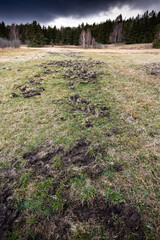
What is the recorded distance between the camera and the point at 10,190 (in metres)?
2.76

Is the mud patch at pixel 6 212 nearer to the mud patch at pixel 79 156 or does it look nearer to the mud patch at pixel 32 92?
the mud patch at pixel 79 156

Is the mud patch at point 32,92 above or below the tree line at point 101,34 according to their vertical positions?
below

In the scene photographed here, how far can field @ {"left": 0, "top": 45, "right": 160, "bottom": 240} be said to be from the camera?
217 cm

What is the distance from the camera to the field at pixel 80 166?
85.4 inches

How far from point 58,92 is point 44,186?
5350mm

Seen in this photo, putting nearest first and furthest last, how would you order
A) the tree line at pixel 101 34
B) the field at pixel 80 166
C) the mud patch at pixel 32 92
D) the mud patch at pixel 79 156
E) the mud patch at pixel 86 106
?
the field at pixel 80 166 < the mud patch at pixel 79 156 < the mud patch at pixel 86 106 < the mud patch at pixel 32 92 < the tree line at pixel 101 34

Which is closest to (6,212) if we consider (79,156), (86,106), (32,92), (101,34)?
(79,156)

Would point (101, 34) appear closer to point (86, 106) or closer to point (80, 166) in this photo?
point (86, 106)

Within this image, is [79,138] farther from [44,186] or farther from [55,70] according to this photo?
[55,70]

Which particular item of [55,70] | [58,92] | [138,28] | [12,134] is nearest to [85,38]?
[138,28]

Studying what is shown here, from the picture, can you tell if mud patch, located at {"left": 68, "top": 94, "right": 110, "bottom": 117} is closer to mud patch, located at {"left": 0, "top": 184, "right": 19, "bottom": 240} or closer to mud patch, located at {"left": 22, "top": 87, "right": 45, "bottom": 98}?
mud patch, located at {"left": 22, "top": 87, "right": 45, "bottom": 98}

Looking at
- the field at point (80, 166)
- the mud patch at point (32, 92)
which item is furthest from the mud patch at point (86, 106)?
the mud patch at point (32, 92)

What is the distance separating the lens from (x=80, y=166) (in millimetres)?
3154

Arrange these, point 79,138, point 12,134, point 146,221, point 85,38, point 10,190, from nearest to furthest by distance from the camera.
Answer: point 146,221 → point 10,190 → point 79,138 → point 12,134 → point 85,38
